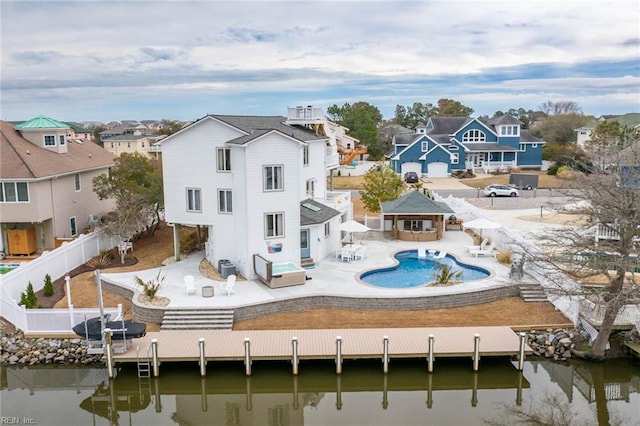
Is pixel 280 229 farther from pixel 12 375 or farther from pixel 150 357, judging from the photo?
pixel 12 375

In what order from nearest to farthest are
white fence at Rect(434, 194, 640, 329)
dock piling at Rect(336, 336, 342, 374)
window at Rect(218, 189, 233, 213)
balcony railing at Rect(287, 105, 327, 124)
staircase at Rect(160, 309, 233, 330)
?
1. dock piling at Rect(336, 336, 342, 374)
2. white fence at Rect(434, 194, 640, 329)
3. staircase at Rect(160, 309, 233, 330)
4. window at Rect(218, 189, 233, 213)
5. balcony railing at Rect(287, 105, 327, 124)

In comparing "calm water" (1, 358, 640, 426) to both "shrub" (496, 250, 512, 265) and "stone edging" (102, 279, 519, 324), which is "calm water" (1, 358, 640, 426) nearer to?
"stone edging" (102, 279, 519, 324)

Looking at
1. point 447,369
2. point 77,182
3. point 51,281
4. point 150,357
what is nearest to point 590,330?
point 447,369

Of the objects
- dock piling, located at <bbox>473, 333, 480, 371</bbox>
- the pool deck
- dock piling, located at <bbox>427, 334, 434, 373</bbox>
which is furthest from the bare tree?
the pool deck

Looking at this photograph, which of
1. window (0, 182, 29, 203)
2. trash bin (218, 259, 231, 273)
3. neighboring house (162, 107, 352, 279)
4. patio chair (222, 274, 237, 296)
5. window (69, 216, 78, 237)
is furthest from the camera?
window (69, 216, 78, 237)

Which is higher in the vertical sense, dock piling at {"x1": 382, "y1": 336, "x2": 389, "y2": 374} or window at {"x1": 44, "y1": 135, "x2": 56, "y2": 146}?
window at {"x1": 44, "y1": 135, "x2": 56, "y2": 146}

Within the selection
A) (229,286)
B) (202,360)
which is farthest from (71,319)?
(229,286)
